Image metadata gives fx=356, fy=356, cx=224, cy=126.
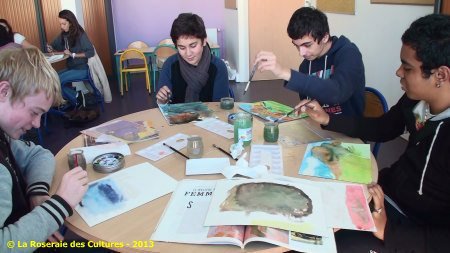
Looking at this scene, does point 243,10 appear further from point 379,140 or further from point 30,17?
point 379,140

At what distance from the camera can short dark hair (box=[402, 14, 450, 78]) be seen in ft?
3.51

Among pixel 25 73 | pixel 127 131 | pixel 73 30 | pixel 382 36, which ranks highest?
pixel 73 30

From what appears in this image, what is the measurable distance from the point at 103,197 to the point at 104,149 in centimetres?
39

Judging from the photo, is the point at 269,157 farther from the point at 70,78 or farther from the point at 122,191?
the point at 70,78

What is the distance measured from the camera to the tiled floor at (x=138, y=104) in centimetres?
301

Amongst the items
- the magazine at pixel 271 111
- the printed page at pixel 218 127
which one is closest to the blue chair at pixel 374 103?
the magazine at pixel 271 111

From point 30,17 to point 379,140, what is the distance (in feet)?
16.8

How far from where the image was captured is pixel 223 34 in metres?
6.64

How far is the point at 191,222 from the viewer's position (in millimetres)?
956

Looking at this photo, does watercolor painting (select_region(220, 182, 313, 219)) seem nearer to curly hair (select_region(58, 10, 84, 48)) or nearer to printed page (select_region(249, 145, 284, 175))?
printed page (select_region(249, 145, 284, 175))

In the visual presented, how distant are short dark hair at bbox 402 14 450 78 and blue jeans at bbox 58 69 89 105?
3.85 metres

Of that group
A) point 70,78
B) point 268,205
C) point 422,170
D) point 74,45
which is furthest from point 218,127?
point 74,45

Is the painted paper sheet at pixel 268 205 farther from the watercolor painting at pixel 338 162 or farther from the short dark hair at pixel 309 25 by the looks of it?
the short dark hair at pixel 309 25

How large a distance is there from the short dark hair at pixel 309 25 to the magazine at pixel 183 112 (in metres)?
0.61
